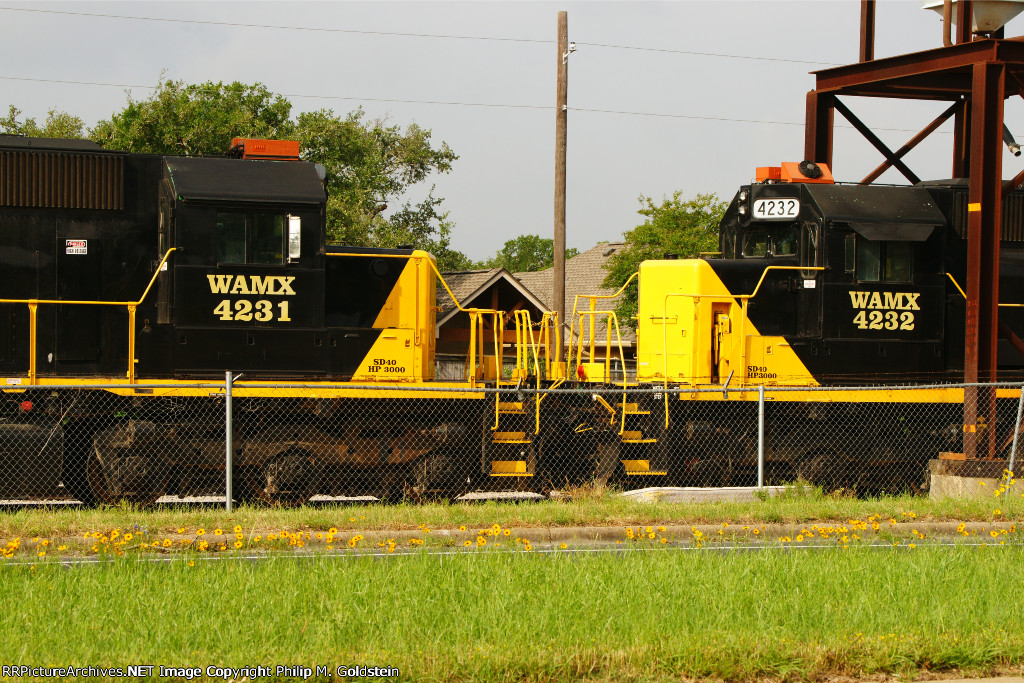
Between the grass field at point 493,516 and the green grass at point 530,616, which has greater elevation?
the green grass at point 530,616

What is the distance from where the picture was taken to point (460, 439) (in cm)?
1252

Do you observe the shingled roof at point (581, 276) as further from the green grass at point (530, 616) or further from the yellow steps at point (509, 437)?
the green grass at point (530, 616)

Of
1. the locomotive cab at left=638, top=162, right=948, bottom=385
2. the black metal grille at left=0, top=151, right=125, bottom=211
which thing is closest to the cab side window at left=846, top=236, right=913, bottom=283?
the locomotive cab at left=638, top=162, right=948, bottom=385

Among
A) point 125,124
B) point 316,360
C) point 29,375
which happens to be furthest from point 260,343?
point 125,124

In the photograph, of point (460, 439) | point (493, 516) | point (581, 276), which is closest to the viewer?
point (493, 516)

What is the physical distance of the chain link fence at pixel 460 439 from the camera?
11562 millimetres

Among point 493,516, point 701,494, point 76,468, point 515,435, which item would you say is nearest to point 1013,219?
point 701,494

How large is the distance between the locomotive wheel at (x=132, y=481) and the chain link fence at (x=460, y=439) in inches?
0.6

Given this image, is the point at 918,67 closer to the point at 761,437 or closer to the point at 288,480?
the point at 761,437

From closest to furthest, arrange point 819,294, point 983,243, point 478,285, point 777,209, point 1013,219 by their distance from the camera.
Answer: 1. point 983,243
2. point 819,294
3. point 777,209
4. point 1013,219
5. point 478,285

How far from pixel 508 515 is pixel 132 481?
4399mm

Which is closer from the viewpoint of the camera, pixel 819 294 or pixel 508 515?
pixel 508 515

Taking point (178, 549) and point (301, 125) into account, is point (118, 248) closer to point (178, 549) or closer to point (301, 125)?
point (178, 549)

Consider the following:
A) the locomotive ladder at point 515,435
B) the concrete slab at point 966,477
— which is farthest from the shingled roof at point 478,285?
the concrete slab at point 966,477
